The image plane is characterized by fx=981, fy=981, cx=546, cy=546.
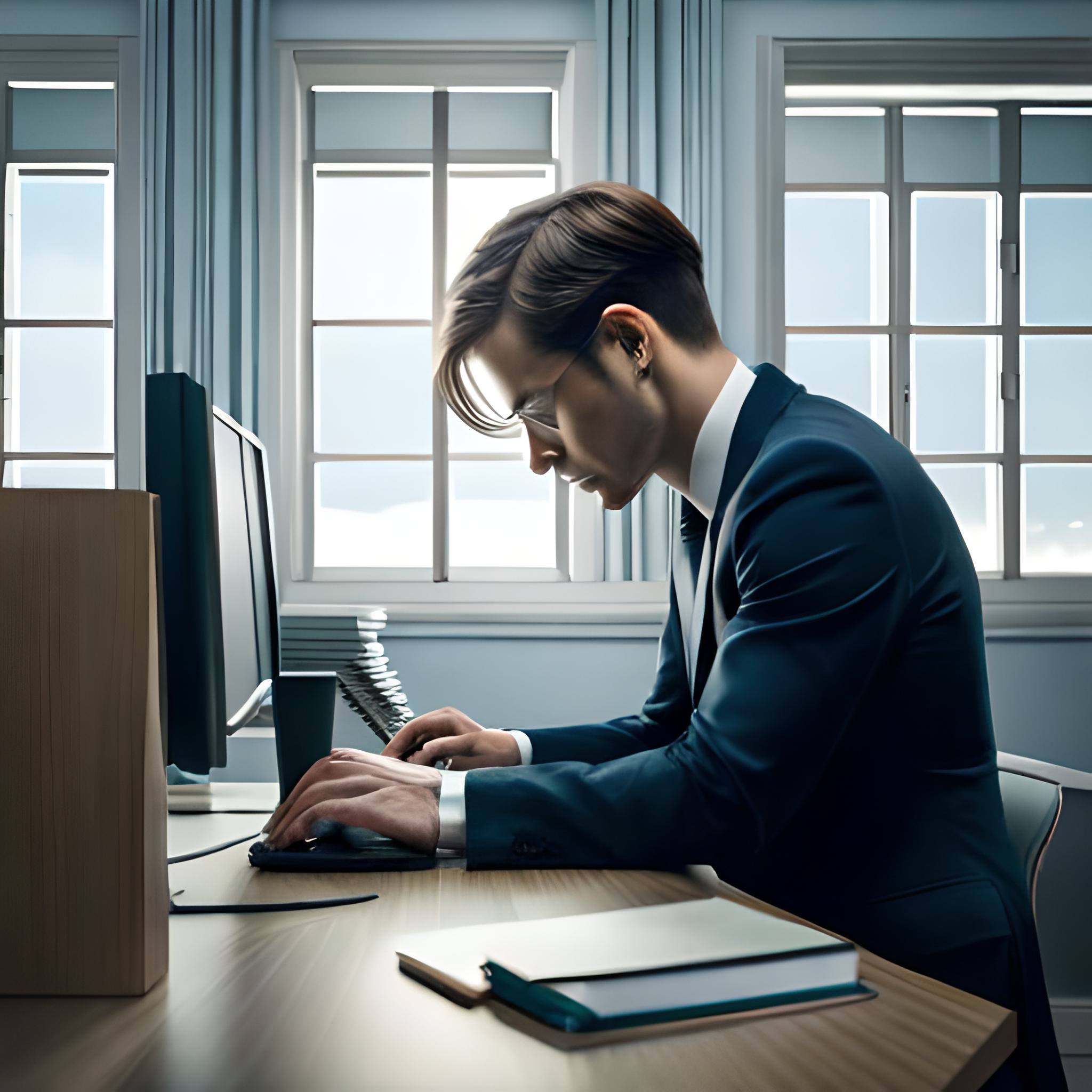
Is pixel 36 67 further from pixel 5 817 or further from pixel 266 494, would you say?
pixel 5 817

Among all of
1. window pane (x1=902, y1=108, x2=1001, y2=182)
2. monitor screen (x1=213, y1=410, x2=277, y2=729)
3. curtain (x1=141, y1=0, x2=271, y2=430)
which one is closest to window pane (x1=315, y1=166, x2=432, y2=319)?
curtain (x1=141, y1=0, x2=271, y2=430)

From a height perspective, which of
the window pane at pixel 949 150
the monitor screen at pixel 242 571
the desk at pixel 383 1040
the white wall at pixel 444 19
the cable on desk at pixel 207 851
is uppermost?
the white wall at pixel 444 19

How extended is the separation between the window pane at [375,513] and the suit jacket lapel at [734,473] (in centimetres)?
187

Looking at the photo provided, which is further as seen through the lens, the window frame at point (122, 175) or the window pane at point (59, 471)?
the window pane at point (59, 471)

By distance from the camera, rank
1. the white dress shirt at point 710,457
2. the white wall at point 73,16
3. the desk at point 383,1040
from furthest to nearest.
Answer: the white wall at point 73,16, the white dress shirt at point 710,457, the desk at point 383,1040

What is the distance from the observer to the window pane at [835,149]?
2963 mm

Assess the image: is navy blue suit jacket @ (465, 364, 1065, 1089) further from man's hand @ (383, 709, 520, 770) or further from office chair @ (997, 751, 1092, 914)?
man's hand @ (383, 709, 520, 770)

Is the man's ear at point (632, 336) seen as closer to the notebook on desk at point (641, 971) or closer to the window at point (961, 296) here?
the notebook on desk at point (641, 971)

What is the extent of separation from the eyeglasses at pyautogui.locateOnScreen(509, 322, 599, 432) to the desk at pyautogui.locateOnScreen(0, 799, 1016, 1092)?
0.70 m

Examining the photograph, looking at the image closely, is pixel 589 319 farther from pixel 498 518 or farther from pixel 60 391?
pixel 60 391

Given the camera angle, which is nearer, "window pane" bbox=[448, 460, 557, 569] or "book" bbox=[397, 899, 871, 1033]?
"book" bbox=[397, 899, 871, 1033]

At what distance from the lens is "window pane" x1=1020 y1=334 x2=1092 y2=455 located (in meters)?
2.99

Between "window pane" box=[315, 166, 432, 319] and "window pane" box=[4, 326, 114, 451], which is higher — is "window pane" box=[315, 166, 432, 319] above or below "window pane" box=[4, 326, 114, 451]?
above

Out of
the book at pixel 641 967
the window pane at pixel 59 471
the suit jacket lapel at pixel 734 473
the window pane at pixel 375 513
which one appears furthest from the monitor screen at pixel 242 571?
the window pane at pixel 59 471
